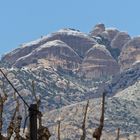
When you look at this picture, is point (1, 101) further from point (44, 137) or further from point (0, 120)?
point (44, 137)

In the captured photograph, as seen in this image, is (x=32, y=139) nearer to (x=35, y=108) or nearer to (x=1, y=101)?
(x=35, y=108)

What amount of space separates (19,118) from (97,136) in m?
5.09

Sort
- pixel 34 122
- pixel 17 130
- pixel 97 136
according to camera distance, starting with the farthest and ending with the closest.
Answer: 1. pixel 17 130
2. pixel 97 136
3. pixel 34 122

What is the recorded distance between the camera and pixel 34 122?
17.0 metres

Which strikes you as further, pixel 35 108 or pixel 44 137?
pixel 44 137

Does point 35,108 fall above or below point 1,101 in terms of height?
below

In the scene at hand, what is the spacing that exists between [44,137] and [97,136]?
2472 mm

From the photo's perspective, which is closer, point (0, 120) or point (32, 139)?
point (32, 139)

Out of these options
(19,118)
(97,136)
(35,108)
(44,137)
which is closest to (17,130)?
(19,118)

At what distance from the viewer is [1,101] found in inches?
1088

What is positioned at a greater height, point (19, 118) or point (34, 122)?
point (19, 118)

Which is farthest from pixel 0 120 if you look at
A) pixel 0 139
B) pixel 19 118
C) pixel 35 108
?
pixel 35 108

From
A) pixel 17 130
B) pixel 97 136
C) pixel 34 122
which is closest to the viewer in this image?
pixel 34 122

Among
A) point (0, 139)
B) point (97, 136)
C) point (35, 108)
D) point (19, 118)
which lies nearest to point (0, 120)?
point (19, 118)
